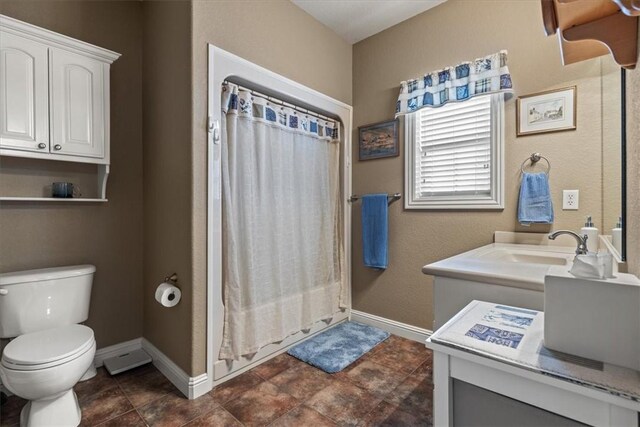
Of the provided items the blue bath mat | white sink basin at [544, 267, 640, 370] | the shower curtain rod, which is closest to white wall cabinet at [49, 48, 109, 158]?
the shower curtain rod

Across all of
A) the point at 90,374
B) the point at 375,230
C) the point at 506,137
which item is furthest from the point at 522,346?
the point at 90,374

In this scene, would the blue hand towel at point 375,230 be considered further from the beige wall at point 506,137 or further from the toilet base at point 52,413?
the toilet base at point 52,413

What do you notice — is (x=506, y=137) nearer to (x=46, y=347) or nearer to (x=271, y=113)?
(x=271, y=113)

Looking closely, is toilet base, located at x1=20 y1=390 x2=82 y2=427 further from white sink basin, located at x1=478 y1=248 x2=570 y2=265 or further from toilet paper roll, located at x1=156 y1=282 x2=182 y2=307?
white sink basin, located at x1=478 y1=248 x2=570 y2=265

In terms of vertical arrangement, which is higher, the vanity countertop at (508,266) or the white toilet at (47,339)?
the vanity countertop at (508,266)

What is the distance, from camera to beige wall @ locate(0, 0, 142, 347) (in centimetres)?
180

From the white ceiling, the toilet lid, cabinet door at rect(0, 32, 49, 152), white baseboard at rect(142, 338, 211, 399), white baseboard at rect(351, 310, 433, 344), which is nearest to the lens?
the toilet lid

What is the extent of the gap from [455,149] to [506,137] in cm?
34

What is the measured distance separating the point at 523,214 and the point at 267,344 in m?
1.93

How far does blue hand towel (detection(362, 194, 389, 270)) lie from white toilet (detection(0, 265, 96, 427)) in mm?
2012

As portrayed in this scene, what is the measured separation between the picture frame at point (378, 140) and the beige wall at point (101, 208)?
1.84 metres

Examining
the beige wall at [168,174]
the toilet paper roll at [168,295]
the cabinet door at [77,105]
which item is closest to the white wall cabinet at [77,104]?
the cabinet door at [77,105]

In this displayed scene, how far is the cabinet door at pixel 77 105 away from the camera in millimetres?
1773

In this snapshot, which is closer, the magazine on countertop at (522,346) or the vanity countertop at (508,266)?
the magazine on countertop at (522,346)
